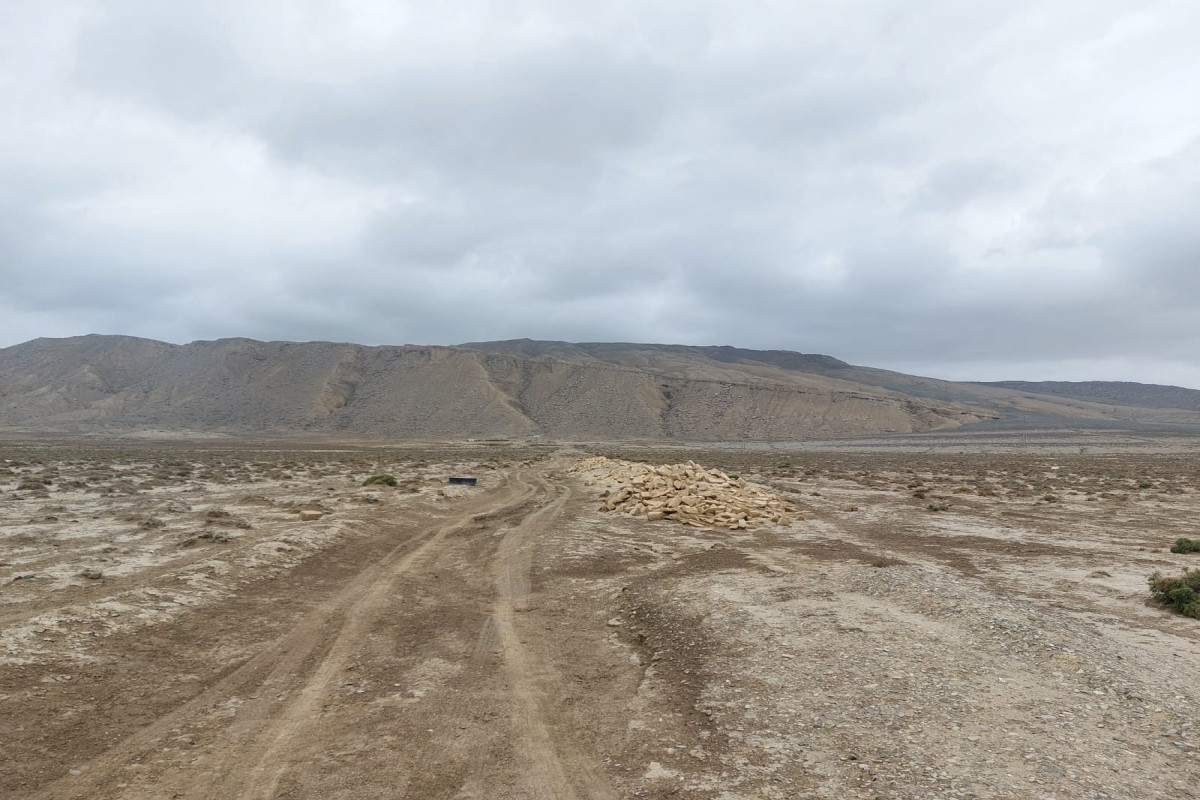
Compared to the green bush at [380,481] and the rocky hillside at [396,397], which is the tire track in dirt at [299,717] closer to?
the green bush at [380,481]

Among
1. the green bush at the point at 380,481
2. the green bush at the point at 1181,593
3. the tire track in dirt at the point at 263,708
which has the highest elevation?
the green bush at the point at 1181,593

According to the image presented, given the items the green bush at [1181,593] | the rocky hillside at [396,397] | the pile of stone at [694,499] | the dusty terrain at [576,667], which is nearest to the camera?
the dusty terrain at [576,667]

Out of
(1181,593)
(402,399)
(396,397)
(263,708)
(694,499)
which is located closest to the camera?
(263,708)

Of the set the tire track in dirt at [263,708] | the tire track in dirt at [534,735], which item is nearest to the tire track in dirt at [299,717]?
the tire track in dirt at [263,708]

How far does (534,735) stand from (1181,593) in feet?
31.8

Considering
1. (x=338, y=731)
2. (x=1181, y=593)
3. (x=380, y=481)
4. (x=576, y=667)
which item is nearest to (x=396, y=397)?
(x=380, y=481)

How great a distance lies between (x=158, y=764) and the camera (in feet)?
17.1

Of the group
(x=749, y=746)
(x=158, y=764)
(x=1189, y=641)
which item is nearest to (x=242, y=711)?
(x=158, y=764)

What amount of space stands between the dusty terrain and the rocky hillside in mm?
93609

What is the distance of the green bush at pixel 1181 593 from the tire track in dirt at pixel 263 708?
11.4 meters

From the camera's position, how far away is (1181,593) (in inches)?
374

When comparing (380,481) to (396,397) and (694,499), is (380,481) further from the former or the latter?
(396,397)

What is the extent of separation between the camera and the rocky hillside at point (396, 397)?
371ft

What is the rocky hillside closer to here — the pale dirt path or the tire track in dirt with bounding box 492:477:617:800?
the tire track in dirt with bounding box 492:477:617:800
